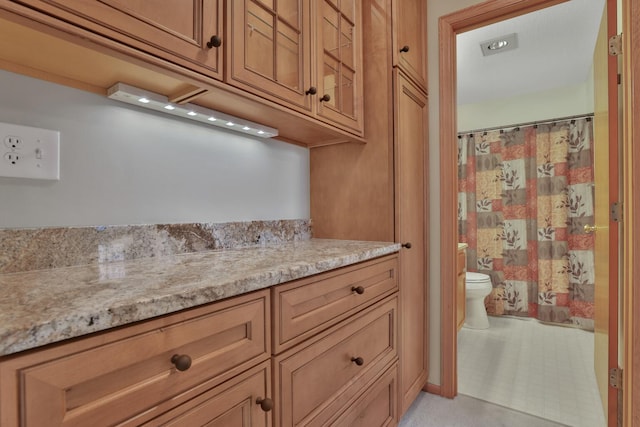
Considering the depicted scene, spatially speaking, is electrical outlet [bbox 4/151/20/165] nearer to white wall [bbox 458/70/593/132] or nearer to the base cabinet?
the base cabinet

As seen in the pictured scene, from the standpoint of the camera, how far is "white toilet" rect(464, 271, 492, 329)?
292 centimetres

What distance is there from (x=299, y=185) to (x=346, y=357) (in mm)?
911

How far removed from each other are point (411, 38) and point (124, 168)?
154cm

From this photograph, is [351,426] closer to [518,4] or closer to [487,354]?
[487,354]

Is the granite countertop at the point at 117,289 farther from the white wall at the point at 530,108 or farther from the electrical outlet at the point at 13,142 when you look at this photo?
the white wall at the point at 530,108

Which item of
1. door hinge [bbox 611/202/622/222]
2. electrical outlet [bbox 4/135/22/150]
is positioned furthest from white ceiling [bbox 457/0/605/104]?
electrical outlet [bbox 4/135/22/150]

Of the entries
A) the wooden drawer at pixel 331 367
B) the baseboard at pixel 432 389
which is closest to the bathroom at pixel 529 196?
the baseboard at pixel 432 389

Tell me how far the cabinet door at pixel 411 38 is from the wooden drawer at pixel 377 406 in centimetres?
143

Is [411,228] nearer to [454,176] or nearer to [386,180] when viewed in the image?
[386,180]

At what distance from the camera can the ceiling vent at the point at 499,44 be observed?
2.38 metres

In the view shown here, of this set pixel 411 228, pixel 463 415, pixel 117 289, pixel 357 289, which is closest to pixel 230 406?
pixel 117 289

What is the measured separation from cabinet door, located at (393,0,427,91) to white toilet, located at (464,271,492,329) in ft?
6.36

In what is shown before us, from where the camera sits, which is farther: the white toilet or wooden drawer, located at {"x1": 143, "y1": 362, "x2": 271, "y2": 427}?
the white toilet

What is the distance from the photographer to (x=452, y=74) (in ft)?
5.98
